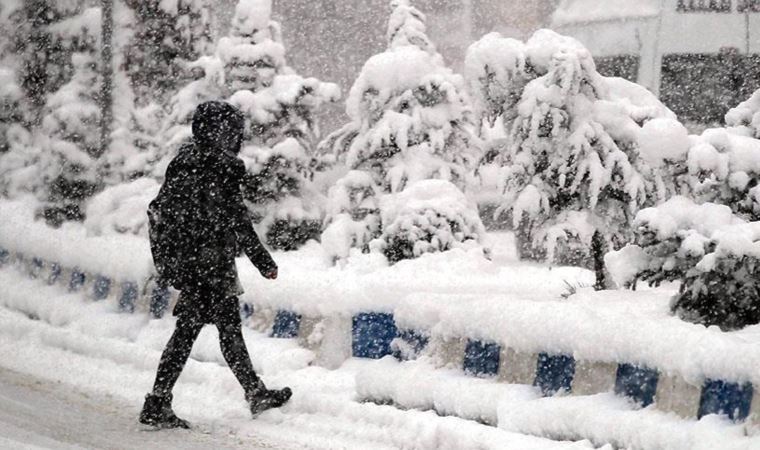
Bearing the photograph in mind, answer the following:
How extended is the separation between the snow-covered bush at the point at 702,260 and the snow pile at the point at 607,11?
16247 millimetres

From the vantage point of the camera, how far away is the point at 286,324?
9.49 m

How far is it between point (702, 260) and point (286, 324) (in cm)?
352

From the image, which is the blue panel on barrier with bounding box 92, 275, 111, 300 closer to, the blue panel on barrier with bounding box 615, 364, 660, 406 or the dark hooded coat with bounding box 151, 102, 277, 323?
the dark hooded coat with bounding box 151, 102, 277, 323

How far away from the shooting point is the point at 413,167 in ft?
41.0

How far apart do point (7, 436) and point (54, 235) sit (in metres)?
6.31

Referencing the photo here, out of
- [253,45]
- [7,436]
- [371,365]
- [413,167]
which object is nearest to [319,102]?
[253,45]

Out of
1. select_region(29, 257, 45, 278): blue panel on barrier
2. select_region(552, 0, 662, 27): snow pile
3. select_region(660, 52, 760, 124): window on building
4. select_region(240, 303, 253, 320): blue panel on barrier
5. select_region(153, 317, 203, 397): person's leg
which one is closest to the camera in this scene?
select_region(153, 317, 203, 397): person's leg

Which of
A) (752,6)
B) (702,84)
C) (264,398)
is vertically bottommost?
(264,398)

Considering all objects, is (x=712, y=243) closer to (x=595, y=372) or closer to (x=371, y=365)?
(x=595, y=372)

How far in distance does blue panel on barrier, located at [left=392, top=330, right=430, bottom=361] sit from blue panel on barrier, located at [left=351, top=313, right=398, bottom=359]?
170mm

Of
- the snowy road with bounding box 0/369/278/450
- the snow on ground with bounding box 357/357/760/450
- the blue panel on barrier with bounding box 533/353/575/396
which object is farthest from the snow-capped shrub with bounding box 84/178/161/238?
the blue panel on barrier with bounding box 533/353/575/396

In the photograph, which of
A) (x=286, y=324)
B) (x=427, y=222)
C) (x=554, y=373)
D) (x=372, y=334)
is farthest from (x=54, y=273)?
(x=554, y=373)

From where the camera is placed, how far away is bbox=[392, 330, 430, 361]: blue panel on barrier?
8297mm

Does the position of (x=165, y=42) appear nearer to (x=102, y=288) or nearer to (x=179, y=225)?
(x=102, y=288)
